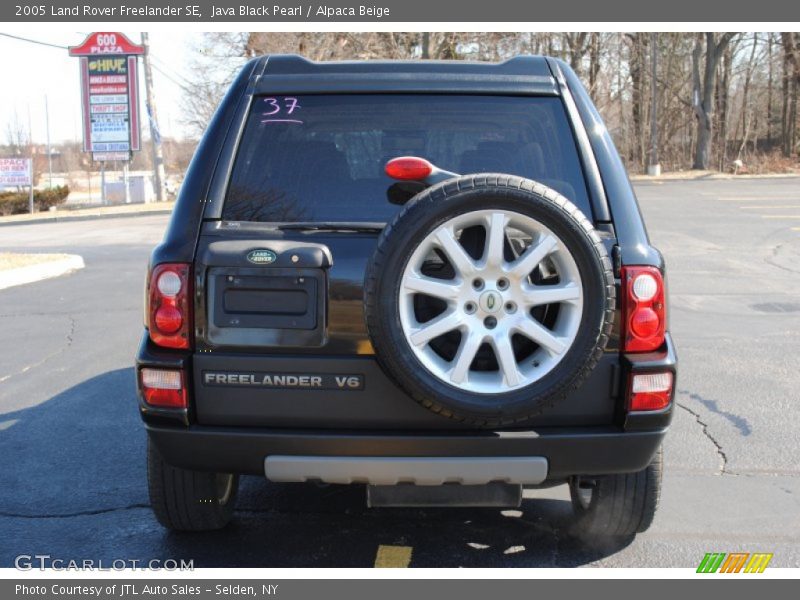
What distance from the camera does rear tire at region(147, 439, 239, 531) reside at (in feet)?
10.7

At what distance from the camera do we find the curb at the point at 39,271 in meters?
10.9

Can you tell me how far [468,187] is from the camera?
261 centimetres

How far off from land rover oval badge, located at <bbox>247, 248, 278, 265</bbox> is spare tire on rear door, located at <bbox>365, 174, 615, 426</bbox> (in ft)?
1.23

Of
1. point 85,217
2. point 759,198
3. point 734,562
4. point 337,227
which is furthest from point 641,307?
point 85,217

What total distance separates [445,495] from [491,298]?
85cm

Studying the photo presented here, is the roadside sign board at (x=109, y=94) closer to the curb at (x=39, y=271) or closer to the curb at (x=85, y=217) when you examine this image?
the curb at (x=85, y=217)

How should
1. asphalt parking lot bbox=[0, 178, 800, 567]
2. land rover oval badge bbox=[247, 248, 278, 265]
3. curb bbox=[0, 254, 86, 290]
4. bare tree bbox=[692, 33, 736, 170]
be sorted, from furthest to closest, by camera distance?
bare tree bbox=[692, 33, 736, 170]
curb bbox=[0, 254, 86, 290]
asphalt parking lot bbox=[0, 178, 800, 567]
land rover oval badge bbox=[247, 248, 278, 265]

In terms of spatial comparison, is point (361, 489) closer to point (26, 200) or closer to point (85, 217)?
point (85, 217)

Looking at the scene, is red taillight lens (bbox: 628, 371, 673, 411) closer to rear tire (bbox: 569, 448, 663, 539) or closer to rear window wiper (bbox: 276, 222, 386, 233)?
rear tire (bbox: 569, 448, 663, 539)

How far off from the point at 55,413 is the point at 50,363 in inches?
58.0

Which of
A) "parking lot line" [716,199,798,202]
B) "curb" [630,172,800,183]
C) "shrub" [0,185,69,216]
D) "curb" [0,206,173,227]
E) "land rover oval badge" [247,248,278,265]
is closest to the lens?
"land rover oval badge" [247,248,278,265]

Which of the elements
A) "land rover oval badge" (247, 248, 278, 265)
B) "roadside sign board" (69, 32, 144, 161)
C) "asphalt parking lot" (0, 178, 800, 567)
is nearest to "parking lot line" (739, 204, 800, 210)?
"asphalt parking lot" (0, 178, 800, 567)

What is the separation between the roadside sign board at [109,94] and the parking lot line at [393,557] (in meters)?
31.3

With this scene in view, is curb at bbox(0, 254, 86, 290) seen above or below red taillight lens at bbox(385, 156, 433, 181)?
below
